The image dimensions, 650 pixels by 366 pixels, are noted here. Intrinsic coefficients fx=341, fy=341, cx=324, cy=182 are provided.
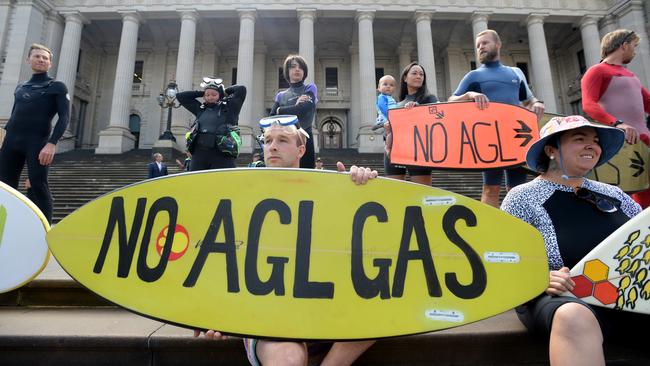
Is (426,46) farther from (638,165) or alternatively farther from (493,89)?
(638,165)

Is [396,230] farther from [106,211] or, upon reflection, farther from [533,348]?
[106,211]

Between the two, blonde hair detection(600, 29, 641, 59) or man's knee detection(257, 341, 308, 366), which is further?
blonde hair detection(600, 29, 641, 59)

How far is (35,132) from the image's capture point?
3.42m

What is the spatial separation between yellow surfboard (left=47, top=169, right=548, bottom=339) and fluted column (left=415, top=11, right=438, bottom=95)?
20.1m

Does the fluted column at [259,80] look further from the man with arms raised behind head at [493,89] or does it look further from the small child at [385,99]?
the man with arms raised behind head at [493,89]

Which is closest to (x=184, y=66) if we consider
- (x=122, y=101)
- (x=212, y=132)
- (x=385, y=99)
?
(x=122, y=101)

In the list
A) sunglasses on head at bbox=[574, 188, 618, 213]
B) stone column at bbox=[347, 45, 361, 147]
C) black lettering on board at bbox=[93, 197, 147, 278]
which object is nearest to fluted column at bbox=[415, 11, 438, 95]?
stone column at bbox=[347, 45, 361, 147]

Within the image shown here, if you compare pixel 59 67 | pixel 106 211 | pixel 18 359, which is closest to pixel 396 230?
pixel 106 211

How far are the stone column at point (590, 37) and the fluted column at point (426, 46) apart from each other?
31.3 feet

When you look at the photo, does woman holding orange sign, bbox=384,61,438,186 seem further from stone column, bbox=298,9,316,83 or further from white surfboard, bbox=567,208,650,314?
stone column, bbox=298,9,316,83

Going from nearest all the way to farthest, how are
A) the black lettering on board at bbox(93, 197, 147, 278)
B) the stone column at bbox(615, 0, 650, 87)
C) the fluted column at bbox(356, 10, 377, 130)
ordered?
the black lettering on board at bbox(93, 197, 147, 278), the stone column at bbox(615, 0, 650, 87), the fluted column at bbox(356, 10, 377, 130)

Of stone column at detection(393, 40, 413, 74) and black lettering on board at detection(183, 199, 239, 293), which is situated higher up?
stone column at detection(393, 40, 413, 74)

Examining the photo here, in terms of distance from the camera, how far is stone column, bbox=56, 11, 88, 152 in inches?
782

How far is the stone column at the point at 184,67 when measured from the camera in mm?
19808
